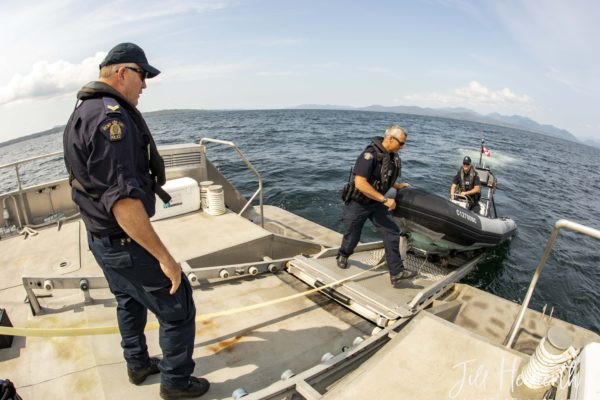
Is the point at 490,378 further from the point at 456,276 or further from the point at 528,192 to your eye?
the point at 528,192

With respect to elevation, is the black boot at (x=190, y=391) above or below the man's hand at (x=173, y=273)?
below

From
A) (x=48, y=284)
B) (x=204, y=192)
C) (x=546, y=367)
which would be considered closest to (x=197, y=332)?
(x=48, y=284)

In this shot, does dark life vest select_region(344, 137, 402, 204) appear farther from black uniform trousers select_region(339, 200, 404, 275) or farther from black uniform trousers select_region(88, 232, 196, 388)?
black uniform trousers select_region(88, 232, 196, 388)

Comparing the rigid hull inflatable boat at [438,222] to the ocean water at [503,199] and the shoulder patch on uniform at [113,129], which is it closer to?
the ocean water at [503,199]

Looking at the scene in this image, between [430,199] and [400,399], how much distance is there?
3.06 metres

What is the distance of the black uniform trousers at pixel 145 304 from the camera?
1624 mm

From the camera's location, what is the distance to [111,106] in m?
1.45

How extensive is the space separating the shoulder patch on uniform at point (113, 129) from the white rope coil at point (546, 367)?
226 cm

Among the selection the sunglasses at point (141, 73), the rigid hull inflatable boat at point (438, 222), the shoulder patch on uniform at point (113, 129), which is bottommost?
the rigid hull inflatable boat at point (438, 222)

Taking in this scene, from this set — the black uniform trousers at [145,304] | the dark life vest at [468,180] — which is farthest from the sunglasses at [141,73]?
the dark life vest at [468,180]

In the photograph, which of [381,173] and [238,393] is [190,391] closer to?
[238,393]

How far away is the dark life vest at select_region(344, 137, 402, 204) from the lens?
3482 millimetres

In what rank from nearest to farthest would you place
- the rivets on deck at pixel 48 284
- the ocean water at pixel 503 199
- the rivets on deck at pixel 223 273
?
the rivets on deck at pixel 48 284, the rivets on deck at pixel 223 273, the ocean water at pixel 503 199

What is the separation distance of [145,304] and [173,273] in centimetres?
31
